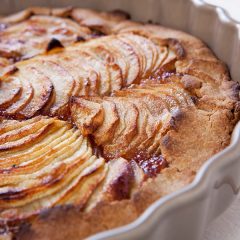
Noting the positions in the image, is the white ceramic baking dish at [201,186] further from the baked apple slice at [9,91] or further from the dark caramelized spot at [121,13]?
the baked apple slice at [9,91]

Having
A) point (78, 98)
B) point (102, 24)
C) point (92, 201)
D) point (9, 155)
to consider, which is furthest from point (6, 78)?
point (92, 201)

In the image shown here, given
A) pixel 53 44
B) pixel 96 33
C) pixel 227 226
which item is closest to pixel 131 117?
pixel 227 226

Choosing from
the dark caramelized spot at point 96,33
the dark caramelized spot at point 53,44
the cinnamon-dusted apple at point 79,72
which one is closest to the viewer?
the cinnamon-dusted apple at point 79,72

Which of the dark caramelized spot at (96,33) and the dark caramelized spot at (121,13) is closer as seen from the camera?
the dark caramelized spot at (96,33)

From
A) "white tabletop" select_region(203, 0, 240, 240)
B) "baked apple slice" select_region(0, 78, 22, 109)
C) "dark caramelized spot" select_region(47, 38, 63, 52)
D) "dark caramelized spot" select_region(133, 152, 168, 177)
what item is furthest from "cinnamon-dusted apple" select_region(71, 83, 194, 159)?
"dark caramelized spot" select_region(47, 38, 63, 52)

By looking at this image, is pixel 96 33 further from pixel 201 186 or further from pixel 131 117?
pixel 201 186

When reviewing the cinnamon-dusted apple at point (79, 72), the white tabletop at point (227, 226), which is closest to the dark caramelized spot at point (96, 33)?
the cinnamon-dusted apple at point (79, 72)

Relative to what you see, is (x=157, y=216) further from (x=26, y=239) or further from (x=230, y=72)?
(x=230, y=72)
